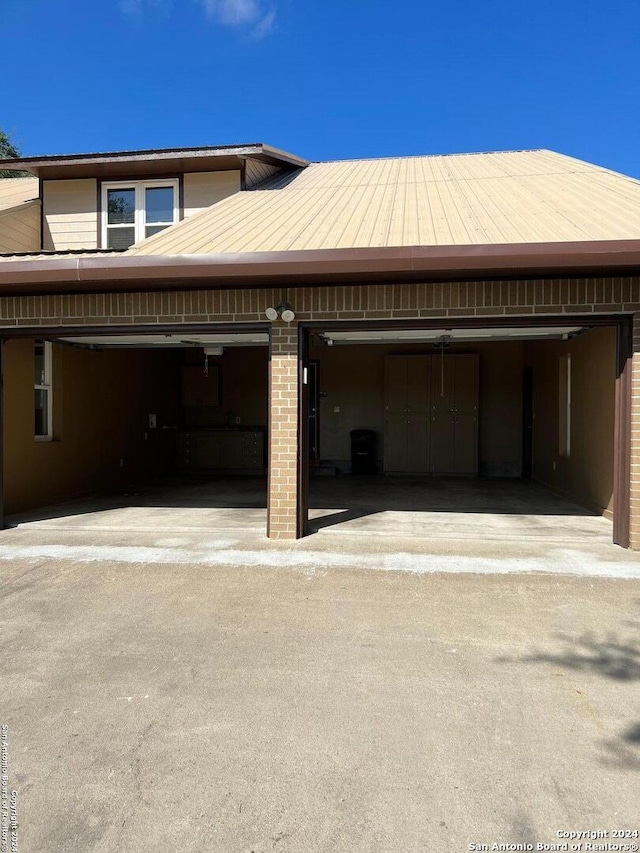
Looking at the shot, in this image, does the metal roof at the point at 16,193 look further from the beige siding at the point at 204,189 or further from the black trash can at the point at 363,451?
the black trash can at the point at 363,451

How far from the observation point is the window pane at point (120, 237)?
10.2 meters

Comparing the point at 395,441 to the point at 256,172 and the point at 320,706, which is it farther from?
the point at 320,706

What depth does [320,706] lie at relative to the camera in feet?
10.4

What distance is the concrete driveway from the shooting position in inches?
91.7

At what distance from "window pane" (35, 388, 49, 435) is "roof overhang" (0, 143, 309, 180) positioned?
4221mm

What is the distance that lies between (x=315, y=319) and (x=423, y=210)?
8.02 ft

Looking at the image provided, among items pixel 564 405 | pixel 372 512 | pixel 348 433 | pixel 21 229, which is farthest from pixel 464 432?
pixel 21 229

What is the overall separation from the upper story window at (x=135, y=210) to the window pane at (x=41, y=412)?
118 inches

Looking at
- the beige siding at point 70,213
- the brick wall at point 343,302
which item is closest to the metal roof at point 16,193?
the beige siding at point 70,213

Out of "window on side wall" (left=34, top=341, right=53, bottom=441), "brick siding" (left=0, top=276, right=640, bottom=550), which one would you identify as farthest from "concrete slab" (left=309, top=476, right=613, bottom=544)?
"window on side wall" (left=34, top=341, right=53, bottom=441)

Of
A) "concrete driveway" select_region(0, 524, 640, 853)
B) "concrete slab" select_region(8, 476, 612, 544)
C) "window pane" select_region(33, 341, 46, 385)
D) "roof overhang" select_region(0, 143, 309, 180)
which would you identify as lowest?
"concrete driveway" select_region(0, 524, 640, 853)

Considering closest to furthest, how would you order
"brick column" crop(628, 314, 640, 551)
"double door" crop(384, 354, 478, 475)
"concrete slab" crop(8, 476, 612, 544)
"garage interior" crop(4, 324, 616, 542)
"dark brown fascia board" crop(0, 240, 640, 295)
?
1. "dark brown fascia board" crop(0, 240, 640, 295)
2. "brick column" crop(628, 314, 640, 551)
3. "concrete slab" crop(8, 476, 612, 544)
4. "garage interior" crop(4, 324, 616, 542)
5. "double door" crop(384, 354, 478, 475)

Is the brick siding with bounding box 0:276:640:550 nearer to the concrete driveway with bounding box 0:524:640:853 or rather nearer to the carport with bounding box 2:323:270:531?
the carport with bounding box 2:323:270:531

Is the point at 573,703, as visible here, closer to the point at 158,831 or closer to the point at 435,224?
the point at 158,831
